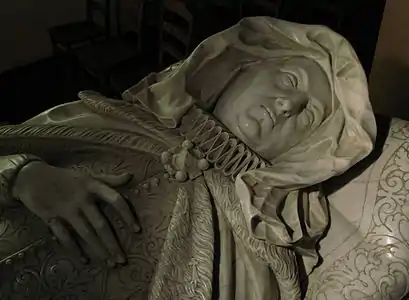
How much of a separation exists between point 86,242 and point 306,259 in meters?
0.30

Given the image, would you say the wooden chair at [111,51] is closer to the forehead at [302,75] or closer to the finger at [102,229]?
the forehead at [302,75]

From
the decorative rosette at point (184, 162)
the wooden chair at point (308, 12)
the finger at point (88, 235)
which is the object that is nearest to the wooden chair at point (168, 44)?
the wooden chair at point (308, 12)

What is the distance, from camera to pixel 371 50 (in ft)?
5.77

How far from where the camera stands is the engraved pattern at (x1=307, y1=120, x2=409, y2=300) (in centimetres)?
106

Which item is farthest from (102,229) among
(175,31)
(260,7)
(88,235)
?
(260,7)

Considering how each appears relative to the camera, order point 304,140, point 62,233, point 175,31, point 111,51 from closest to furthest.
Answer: point 62,233 → point 304,140 → point 175,31 → point 111,51

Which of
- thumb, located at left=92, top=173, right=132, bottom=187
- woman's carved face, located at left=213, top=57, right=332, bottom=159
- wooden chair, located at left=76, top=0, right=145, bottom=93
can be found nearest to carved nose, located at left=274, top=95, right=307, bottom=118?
woman's carved face, located at left=213, top=57, right=332, bottom=159

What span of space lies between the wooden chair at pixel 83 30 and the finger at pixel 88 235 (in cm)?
94

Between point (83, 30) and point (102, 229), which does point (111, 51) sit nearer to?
point (83, 30)

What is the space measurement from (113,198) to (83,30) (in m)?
0.96

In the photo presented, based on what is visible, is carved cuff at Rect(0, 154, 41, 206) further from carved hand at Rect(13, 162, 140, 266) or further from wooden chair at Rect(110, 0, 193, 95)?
wooden chair at Rect(110, 0, 193, 95)

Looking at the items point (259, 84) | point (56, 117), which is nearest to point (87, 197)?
point (56, 117)

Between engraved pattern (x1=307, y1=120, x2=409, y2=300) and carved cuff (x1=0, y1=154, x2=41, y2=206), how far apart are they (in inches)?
16.7

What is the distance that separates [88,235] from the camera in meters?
1.02
